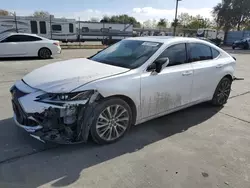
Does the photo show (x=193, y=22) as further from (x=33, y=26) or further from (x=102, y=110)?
(x=102, y=110)

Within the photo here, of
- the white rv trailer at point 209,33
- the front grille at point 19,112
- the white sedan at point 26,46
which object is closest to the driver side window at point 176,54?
the front grille at point 19,112

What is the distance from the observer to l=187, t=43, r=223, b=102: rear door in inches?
165

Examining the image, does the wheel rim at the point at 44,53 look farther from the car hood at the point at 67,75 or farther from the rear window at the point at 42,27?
the rear window at the point at 42,27

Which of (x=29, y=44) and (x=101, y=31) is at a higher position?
(x=101, y=31)

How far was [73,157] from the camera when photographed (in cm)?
299

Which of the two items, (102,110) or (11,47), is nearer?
(102,110)

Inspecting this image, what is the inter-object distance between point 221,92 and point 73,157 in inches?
141

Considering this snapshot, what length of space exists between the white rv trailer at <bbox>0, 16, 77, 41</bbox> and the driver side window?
2196 centimetres

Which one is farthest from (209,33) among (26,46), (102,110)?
(102,110)

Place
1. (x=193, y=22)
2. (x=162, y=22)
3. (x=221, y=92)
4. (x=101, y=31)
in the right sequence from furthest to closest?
(x=162, y=22) < (x=193, y=22) < (x=101, y=31) < (x=221, y=92)

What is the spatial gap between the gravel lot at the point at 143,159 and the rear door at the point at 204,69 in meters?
0.66

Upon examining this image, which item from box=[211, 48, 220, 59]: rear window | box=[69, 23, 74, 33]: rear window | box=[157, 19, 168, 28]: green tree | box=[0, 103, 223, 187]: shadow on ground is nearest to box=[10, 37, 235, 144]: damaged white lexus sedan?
box=[211, 48, 220, 59]: rear window

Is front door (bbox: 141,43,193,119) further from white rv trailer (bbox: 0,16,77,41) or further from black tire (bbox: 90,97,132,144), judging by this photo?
white rv trailer (bbox: 0,16,77,41)

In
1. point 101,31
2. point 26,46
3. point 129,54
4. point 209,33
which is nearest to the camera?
point 129,54
